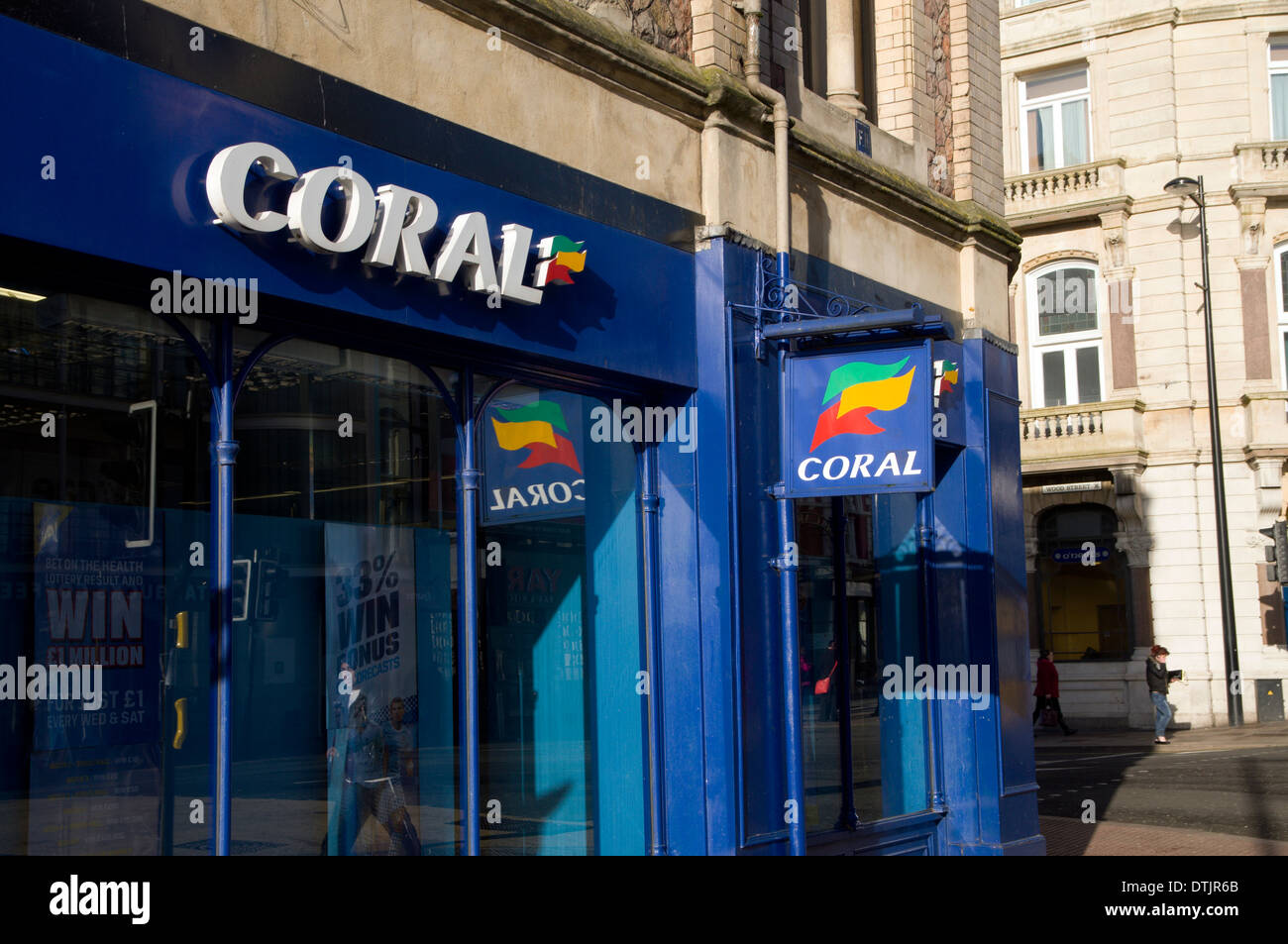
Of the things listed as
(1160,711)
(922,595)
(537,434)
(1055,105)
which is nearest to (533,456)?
(537,434)

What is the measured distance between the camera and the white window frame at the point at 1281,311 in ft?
99.7

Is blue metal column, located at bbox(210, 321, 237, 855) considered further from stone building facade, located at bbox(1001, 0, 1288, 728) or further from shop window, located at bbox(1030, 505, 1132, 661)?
shop window, located at bbox(1030, 505, 1132, 661)

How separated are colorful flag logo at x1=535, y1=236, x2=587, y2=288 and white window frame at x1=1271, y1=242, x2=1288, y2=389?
87.3 ft

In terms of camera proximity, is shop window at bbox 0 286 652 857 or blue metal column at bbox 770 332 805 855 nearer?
shop window at bbox 0 286 652 857

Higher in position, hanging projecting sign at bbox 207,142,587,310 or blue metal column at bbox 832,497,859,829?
hanging projecting sign at bbox 207,142,587,310

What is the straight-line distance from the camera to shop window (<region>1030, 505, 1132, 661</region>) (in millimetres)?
31359

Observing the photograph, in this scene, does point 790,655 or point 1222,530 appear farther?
point 1222,530

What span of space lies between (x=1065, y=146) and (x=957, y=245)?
74.6 feet

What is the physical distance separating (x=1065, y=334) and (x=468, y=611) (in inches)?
1080

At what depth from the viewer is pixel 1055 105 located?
33.4 m

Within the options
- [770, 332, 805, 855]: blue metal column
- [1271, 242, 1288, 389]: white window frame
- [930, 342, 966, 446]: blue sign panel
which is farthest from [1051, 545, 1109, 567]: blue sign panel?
[770, 332, 805, 855]: blue metal column

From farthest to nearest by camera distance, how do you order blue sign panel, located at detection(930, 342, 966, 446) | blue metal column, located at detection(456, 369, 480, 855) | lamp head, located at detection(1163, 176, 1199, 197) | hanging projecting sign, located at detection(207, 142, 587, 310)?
lamp head, located at detection(1163, 176, 1199, 197)
blue sign panel, located at detection(930, 342, 966, 446)
blue metal column, located at detection(456, 369, 480, 855)
hanging projecting sign, located at detection(207, 142, 587, 310)

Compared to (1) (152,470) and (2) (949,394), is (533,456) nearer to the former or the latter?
(1) (152,470)

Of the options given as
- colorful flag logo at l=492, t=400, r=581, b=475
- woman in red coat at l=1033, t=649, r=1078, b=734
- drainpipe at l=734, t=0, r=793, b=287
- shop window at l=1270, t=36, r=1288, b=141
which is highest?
shop window at l=1270, t=36, r=1288, b=141
